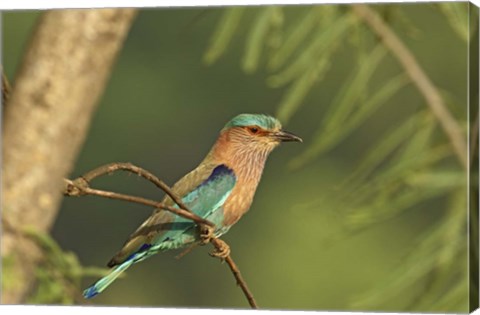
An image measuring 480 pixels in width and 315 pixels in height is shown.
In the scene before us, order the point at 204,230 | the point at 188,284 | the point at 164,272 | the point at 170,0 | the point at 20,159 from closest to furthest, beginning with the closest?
the point at 20,159, the point at 204,230, the point at 170,0, the point at 164,272, the point at 188,284

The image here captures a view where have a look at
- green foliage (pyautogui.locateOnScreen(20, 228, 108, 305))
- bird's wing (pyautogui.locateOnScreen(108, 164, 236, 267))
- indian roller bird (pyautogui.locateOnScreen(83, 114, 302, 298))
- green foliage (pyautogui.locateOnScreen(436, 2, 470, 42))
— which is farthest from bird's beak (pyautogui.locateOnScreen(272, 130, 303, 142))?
green foliage (pyautogui.locateOnScreen(20, 228, 108, 305))

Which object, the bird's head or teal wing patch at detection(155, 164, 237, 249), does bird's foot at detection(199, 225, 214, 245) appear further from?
the bird's head

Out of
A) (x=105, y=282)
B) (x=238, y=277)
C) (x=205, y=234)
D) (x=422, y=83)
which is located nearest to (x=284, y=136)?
(x=205, y=234)

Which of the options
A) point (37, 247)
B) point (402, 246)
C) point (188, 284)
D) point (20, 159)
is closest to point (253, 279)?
point (188, 284)

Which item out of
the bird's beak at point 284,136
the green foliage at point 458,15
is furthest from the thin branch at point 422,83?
the bird's beak at point 284,136

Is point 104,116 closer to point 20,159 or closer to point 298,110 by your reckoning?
point 298,110

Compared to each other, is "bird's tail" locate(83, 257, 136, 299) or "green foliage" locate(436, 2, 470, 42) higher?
"green foliage" locate(436, 2, 470, 42)
